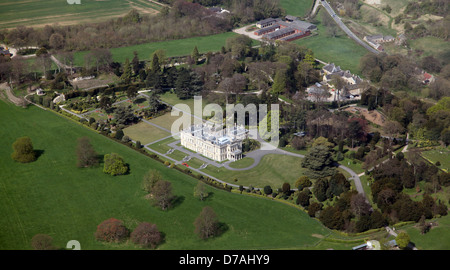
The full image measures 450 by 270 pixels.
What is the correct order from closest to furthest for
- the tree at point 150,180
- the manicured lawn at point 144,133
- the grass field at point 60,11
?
1. the tree at point 150,180
2. the manicured lawn at point 144,133
3. the grass field at point 60,11

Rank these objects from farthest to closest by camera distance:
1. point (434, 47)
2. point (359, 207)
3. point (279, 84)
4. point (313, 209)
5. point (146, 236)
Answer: point (434, 47) < point (279, 84) < point (313, 209) < point (359, 207) < point (146, 236)

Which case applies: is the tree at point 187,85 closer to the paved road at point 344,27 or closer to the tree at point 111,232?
the tree at point 111,232

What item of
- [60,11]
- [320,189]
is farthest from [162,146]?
[60,11]

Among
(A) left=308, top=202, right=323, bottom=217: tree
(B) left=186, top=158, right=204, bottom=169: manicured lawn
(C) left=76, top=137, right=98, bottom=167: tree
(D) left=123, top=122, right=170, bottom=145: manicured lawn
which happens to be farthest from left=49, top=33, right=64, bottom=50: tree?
(A) left=308, top=202, right=323, bottom=217: tree

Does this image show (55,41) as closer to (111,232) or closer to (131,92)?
(131,92)

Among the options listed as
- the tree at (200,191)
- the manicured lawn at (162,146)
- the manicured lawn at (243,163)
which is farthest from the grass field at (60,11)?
the tree at (200,191)

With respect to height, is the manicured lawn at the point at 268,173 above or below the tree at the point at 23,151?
below
